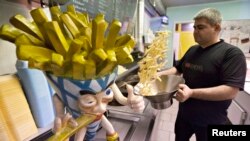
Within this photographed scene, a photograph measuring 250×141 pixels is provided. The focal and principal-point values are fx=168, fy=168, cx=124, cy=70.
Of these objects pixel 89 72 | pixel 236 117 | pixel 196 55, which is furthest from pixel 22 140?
pixel 236 117

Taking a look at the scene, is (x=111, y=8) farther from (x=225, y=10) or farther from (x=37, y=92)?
(x=225, y=10)

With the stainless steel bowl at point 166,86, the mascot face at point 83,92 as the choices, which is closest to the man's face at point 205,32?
the stainless steel bowl at point 166,86

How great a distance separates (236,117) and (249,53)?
10.4 ft

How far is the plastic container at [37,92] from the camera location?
23.0 inches

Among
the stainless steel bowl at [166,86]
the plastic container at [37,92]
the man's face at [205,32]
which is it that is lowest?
the stainless steel bowl at [166,86]

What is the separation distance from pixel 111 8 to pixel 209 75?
1071mm

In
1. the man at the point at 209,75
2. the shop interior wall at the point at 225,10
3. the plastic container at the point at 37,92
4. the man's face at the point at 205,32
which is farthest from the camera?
the shop interior wall at the point at 225,10

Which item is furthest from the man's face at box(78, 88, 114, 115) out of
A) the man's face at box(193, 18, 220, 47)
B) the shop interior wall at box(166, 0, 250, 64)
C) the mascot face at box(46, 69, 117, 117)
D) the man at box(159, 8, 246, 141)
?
the shop interior wall at box(166, 0, 250, 64)

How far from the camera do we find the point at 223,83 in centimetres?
112

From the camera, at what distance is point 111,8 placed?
64.6 inches

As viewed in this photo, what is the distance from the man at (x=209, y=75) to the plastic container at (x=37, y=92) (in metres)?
0.74

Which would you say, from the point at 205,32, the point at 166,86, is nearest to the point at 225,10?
the point at 205,32

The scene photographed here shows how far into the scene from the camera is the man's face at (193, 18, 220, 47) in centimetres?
121

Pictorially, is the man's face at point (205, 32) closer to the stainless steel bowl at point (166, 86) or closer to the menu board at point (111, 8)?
the stainless steel bowl at point (166, 86)
